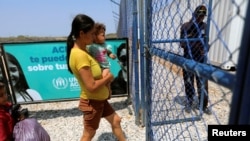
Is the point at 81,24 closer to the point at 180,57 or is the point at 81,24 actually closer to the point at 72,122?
the point at 180,57

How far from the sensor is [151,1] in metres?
1.68

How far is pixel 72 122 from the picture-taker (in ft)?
11.7

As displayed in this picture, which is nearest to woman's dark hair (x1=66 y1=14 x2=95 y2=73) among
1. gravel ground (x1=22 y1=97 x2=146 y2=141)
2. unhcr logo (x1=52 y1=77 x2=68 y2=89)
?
gravel ground (x1=22 y1=97 x2=146 y2=141)

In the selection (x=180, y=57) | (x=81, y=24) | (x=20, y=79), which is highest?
(x=81, y=24)

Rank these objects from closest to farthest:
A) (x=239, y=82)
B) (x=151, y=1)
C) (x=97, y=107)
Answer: (x=239, y=82), (x=151, y=1), (x=97, y=107)

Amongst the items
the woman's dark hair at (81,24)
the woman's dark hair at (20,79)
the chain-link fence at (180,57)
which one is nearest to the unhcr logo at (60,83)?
the woman's dark hair at (20,79)

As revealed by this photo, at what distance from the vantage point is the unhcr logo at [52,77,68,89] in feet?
12.1

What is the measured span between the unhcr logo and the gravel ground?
502 mm

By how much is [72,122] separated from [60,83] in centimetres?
65

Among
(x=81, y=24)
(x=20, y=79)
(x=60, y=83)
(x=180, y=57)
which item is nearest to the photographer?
(x=180, y=57)

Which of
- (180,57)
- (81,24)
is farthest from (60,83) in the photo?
(180,57)

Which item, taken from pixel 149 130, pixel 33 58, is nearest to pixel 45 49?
pixel 33 58

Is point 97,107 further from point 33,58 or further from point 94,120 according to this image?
point 33,58

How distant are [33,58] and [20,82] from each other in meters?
0.43
